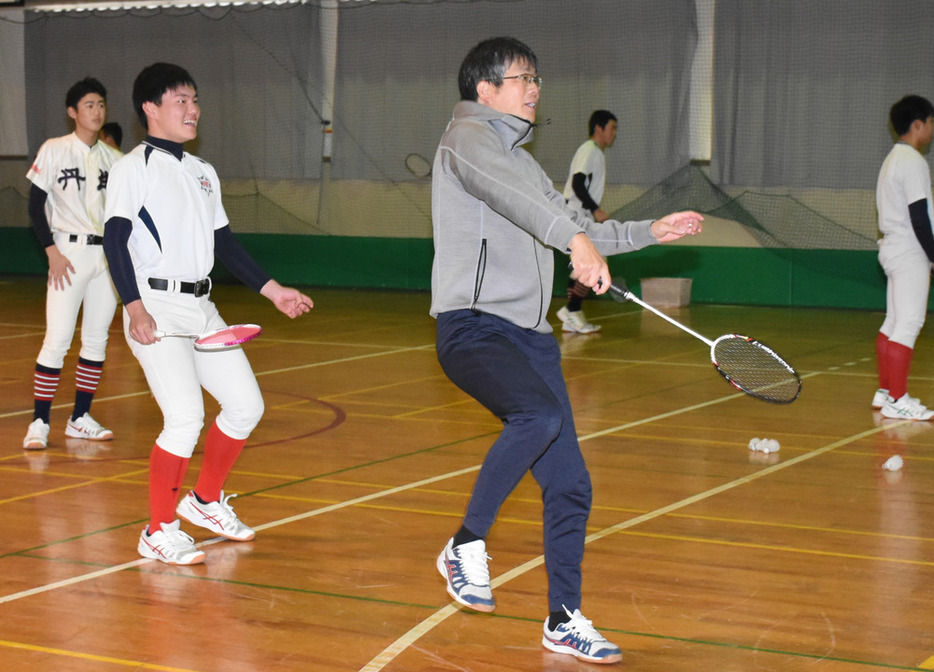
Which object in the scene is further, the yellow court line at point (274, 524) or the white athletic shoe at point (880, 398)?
the white athletic shoe at point (880, 398)

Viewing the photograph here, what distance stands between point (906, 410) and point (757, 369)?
3.47 m

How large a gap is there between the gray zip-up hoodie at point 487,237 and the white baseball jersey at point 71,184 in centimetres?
376

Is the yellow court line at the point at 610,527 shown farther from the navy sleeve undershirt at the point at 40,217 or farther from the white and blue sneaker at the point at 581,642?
the navy sleeve undershirt at the point at 40,217

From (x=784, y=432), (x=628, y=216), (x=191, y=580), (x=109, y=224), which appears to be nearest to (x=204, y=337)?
(x=109, y=224)

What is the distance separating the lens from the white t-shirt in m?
7.48

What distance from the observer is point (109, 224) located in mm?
4555

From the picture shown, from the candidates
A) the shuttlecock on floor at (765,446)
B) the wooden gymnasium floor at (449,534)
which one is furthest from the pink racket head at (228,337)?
the shuttlecock on floor at (765,446)

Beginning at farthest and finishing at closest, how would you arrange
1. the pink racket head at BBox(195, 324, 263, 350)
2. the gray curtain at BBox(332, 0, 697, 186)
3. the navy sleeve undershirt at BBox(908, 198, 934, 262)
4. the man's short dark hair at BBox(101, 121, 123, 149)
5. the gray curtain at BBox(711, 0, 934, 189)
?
the gray curtain at BBox(332, 0, 697, 186), the gray curtain at BBox(711, 0, 934, 189), the man's short dark hair at BBox(101, 121, 123, 149), the navy sleeve undershirt at BBox(908, 198, 934, 262), the pink racket head at BBox(195, 324, 263, 350)

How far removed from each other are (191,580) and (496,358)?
1577 mm

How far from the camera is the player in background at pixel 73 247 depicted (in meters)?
6.80

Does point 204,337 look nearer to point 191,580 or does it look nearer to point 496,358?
point 191,580

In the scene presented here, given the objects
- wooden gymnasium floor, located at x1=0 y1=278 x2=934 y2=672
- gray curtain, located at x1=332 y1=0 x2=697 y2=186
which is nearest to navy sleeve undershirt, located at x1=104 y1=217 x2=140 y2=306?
wooden gymnasium floor, located at x1=0 y1=278 x2=934 y2=672

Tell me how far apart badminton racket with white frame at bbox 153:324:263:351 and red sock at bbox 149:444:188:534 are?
0.43 metres

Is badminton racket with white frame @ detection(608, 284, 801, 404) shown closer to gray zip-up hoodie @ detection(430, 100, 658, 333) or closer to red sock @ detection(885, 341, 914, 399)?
gray zip-up hoodie @ detection(430, 100, 658, 333)
